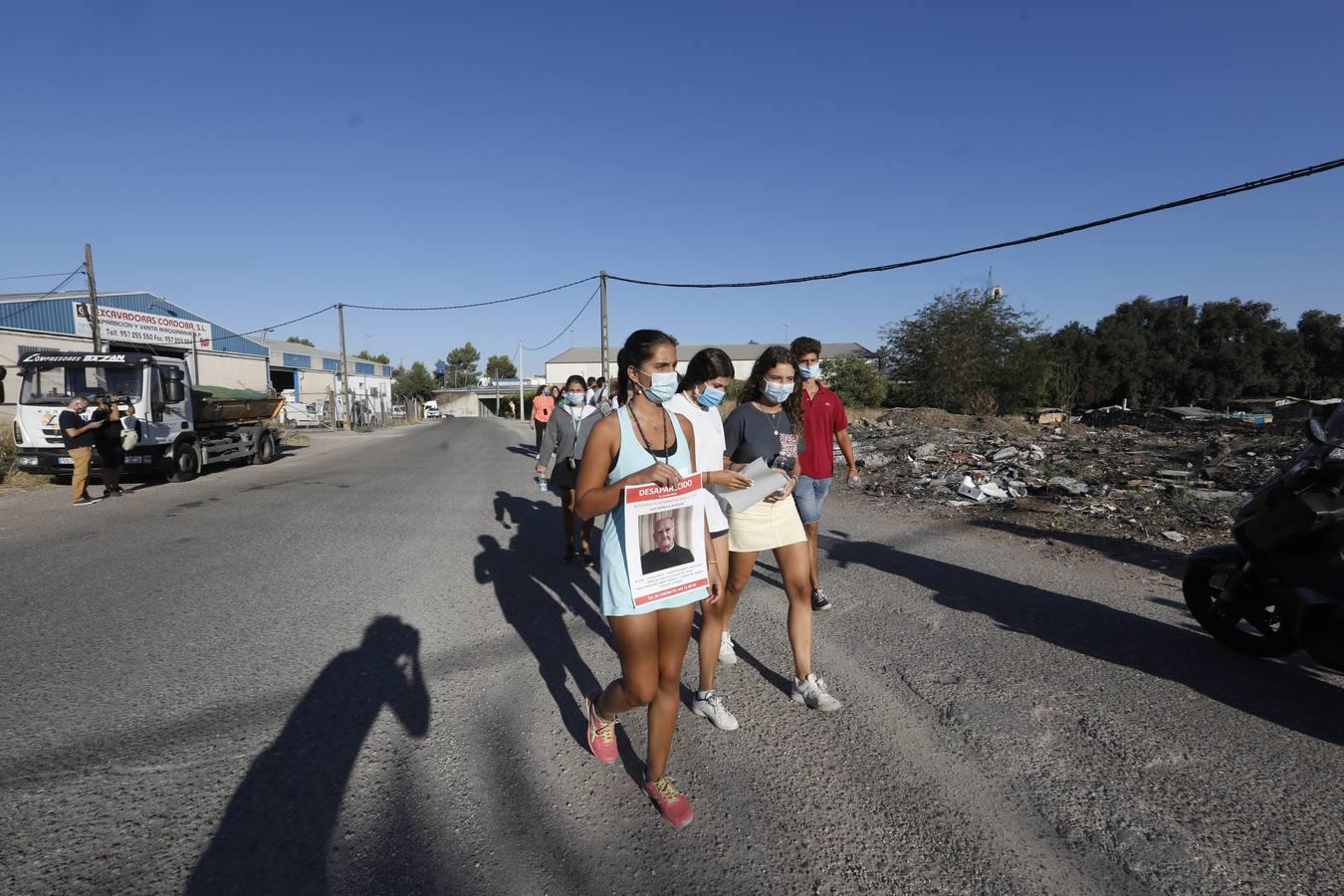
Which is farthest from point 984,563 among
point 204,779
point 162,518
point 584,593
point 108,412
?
point 108,412

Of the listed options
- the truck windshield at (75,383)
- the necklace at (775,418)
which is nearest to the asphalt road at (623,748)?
the necklace at (775,418)

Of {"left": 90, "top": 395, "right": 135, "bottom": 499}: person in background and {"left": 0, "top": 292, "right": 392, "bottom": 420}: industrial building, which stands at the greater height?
{"left": 0, "top": 292, "right": 392, "bottom": 420}: industrial building

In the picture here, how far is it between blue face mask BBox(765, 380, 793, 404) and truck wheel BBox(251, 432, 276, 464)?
16.6 m

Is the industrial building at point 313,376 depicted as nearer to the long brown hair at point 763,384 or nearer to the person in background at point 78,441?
the person in background at point 78,441

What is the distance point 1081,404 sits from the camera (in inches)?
1902

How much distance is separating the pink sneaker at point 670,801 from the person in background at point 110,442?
11.7 metres

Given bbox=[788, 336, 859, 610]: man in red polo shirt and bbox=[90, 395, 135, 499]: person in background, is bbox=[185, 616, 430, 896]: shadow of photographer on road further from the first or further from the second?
bbox=[90, 395, 135, 499]: person in background

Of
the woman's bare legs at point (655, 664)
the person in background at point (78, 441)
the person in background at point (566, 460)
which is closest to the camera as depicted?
the woman's bare legs at point (655, 664)

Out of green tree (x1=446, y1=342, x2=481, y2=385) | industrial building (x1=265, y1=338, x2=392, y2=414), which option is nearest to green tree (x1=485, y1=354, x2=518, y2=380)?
green tree (x1=446, y1=342, x2=481, y2=385)

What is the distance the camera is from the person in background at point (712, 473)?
9.12 feet

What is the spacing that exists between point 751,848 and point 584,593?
10.8 feet

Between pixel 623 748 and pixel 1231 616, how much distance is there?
12.7 ft

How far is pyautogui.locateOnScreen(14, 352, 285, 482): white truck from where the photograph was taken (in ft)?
36.9

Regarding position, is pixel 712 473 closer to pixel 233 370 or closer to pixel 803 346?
pixel 803 346
